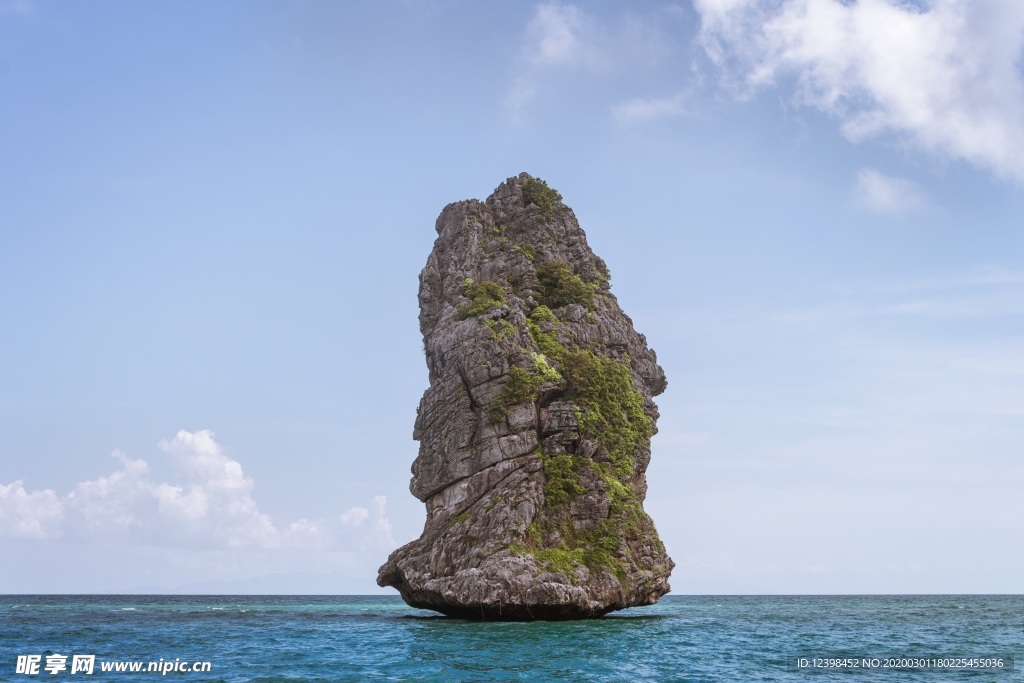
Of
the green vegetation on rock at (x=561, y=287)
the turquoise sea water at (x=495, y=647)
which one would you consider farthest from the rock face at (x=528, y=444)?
the turquoise sea water at (x=495, y=647)

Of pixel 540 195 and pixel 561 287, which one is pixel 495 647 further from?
pixel 540 195

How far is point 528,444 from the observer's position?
51.9 m

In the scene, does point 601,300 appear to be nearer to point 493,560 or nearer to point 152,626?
point 493,560

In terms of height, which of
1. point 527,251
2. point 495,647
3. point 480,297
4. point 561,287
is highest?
point 527,251

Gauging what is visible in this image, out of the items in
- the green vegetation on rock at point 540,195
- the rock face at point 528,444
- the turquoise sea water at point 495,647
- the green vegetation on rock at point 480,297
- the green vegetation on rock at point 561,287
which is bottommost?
the turquoise sea water at point 495,647

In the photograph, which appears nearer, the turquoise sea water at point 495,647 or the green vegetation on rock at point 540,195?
the turquoise sea water at point 495,647

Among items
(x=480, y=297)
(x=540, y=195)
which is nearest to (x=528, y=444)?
(x=480, y=297)

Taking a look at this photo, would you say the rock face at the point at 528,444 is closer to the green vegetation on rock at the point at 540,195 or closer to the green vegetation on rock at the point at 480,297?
the green vegetation on rock at the point at 480,297

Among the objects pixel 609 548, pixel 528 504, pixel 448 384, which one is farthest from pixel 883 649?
pixel 448 384

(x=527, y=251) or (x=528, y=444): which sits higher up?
(x=527, y=251)

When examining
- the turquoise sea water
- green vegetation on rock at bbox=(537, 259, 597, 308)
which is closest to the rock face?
green vegetation on rock at bbox=(537, 259, 597, 308)

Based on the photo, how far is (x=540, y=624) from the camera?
45188 mm

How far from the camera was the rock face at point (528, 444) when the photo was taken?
47438mm

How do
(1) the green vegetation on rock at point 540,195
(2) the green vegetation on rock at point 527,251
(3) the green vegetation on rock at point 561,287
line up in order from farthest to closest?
(1) the green vegetation on rock at point 540,195
(2) the green vegetation on rock at point 527,251
(3) the green vegetation on rock at point 561,287
